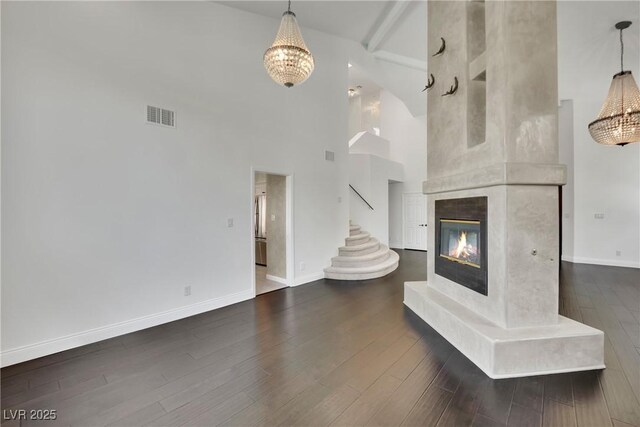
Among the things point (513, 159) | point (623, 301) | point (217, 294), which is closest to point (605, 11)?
point (513, 159)

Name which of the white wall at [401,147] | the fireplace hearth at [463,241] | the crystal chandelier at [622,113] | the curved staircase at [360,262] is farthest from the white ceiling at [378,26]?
the curved staircase at [360,262]

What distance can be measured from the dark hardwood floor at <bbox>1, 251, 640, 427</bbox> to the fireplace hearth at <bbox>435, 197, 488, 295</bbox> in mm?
714

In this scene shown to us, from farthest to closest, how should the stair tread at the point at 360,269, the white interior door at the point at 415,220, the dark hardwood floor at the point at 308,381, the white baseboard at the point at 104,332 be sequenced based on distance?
1. the white interior door at the point at 415,220
2. the stair tread at the point at 360,269
3. the white baseboard at the point at 104,332
4. the dark hardwood floor at the point at 308,381

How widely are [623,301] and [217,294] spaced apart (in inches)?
230

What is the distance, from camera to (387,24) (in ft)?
16.4

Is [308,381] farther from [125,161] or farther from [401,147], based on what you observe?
[401,147]

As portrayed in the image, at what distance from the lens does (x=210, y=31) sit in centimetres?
382

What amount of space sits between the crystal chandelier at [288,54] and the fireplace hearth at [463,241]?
224cm

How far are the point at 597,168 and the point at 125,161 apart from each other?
9528 millimetres

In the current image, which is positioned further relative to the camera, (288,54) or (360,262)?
(360,262)

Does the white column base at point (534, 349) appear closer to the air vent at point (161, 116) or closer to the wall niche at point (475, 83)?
the wall niche at point (475, 83)

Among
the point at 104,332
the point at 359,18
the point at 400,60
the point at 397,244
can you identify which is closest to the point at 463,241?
the point at 104,332

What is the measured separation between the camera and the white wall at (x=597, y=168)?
4938 millimetres

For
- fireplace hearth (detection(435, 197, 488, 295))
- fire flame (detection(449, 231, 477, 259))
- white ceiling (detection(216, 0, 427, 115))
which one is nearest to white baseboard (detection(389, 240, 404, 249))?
Result: white ceiling (detection(216, 0, 427, 115))
